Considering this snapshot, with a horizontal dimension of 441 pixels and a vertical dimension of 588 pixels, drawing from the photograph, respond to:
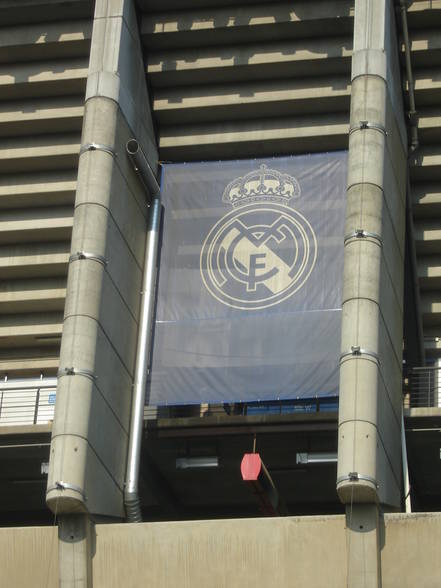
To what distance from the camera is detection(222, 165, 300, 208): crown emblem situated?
89.9 ft

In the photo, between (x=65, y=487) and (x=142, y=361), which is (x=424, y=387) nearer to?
(x=142, y=361)

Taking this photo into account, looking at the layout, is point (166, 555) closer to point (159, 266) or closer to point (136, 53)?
point (159, 266)

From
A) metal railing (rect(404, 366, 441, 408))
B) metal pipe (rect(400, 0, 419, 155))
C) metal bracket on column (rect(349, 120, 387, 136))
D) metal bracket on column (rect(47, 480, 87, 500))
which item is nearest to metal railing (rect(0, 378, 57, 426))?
metal bracket on column (rect(47, 480, 87, 500))

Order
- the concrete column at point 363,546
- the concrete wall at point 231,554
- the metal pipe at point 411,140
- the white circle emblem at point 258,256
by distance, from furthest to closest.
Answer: the metal pipe at point 411,140
the white circle emblem at point 258,256
the concrete wall at point 231,554
the concrete column at point 363,546

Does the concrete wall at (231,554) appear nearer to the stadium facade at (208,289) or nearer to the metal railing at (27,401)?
the stadium facade at (208,289)

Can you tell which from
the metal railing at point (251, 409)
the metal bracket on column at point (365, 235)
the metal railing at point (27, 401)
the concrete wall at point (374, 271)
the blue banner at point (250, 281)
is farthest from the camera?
the metal railing at point (27, 401)

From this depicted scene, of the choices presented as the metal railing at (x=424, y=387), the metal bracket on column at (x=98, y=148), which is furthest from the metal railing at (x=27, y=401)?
the metal railing at (x=424, y=387)

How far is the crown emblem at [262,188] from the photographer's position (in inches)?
1079

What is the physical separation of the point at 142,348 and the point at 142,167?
3.83 metres

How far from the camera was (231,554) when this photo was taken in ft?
76.6

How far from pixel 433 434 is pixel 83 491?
705 cm

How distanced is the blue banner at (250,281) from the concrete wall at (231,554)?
3.20 m

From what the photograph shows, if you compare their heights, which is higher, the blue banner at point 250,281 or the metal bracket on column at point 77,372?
the blue banner at point 250,281

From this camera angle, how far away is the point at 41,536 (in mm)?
24031
